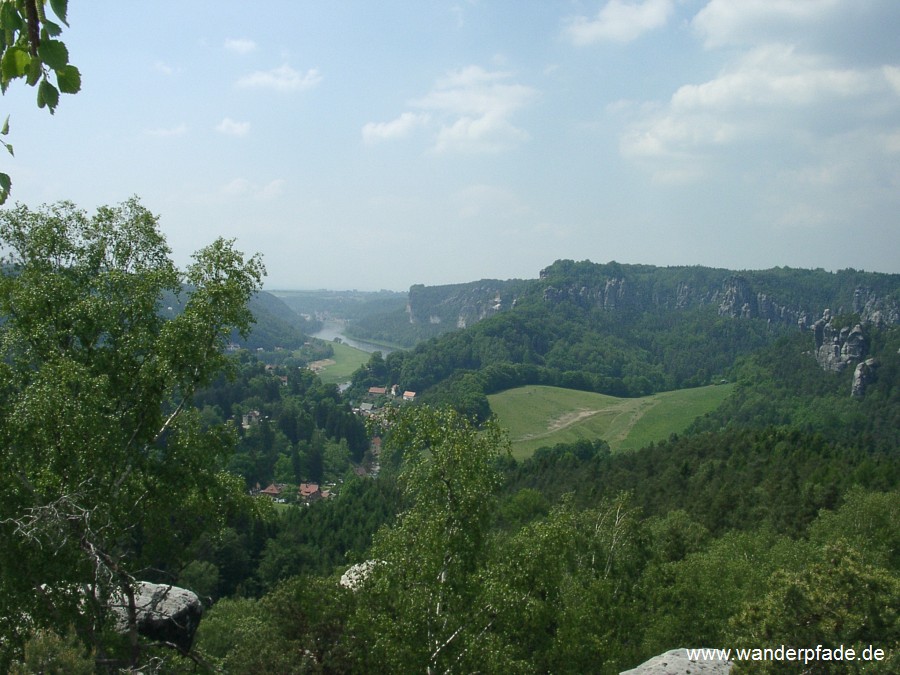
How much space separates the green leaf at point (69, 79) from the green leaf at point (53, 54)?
38 mm

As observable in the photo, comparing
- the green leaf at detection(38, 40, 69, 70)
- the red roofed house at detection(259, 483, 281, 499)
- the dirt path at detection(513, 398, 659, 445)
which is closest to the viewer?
the green leaf at detection(38, 40, 69, 70)

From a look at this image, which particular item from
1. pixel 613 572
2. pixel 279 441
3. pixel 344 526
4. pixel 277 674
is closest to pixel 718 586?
pixel 613 572

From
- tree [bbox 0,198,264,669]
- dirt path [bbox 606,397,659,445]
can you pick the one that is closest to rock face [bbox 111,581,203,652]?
tree [bbox 0,198,264,669]

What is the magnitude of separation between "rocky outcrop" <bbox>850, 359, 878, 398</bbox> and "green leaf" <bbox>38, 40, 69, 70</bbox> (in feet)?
450

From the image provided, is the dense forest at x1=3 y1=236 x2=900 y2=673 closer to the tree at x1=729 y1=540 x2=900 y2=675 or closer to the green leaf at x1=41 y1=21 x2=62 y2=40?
the tree at x1=729 y1=540 x2=900 y2=675

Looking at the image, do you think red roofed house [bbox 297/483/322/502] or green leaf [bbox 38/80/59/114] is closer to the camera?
green leaf [bbox 38/80/59/114]

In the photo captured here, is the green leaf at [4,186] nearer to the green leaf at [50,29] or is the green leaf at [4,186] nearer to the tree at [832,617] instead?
the green leaf at [50,29]

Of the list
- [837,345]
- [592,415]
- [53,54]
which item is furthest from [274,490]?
[837,345]

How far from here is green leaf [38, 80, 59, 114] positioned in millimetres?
2518

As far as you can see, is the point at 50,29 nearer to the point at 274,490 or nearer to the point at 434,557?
the point at 434,557

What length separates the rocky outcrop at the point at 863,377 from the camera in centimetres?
11462

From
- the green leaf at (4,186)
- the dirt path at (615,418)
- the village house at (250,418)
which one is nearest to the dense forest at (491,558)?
the green leaf at (4,186)

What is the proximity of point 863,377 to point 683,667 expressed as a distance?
410 ft

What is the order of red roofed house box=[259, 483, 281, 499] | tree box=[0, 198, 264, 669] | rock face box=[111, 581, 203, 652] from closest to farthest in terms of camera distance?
tree box=[0, 198, 264, 669] < rock face box=[111, 581, 203, 652] < red roofed house box=[259, 483, 281, 499]
